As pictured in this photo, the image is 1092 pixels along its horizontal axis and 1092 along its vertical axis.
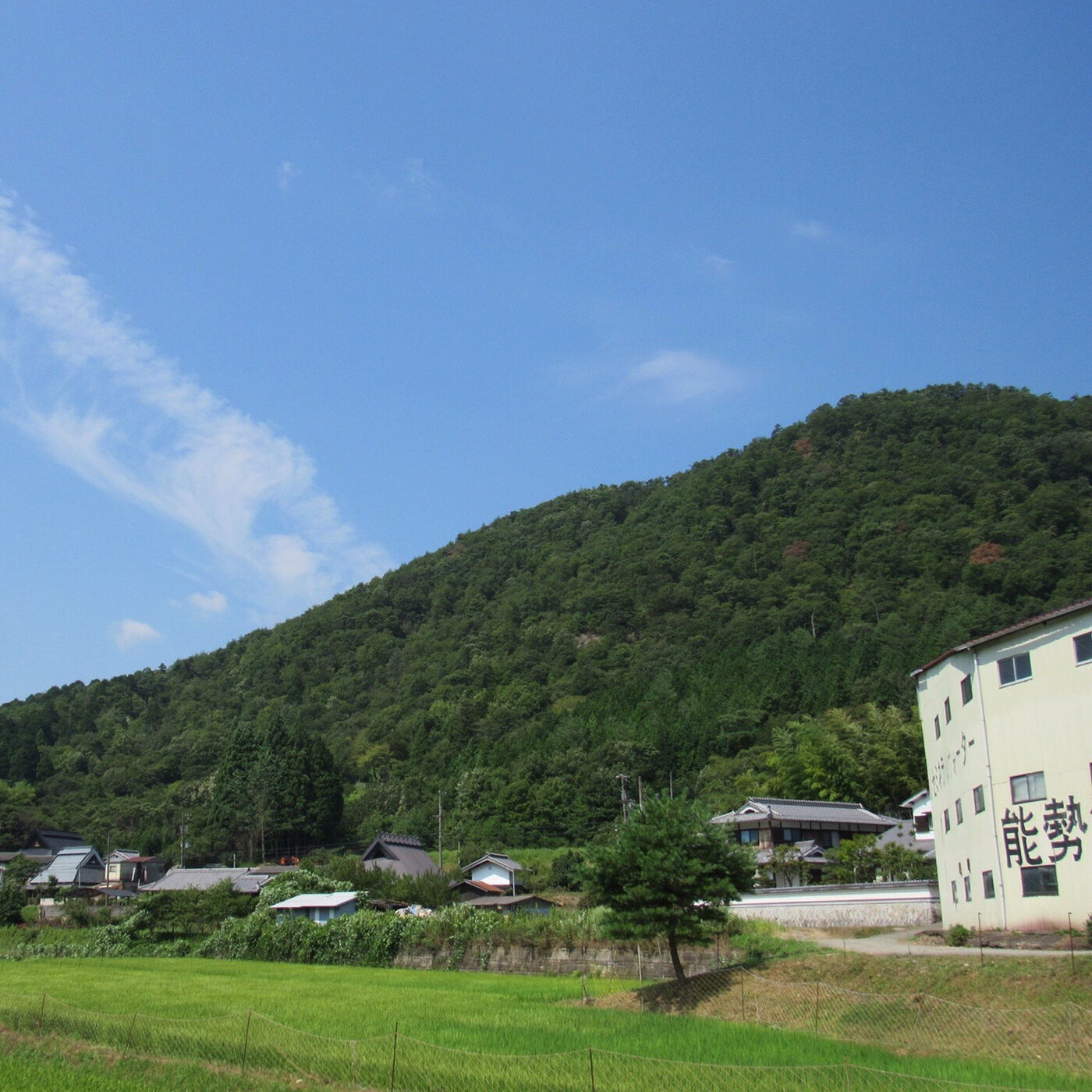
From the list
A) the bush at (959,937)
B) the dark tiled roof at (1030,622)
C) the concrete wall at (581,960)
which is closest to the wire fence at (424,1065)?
the concrete wall at (581,960)

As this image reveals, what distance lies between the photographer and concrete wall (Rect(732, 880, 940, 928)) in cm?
3025

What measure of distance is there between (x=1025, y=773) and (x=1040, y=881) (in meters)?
2.36

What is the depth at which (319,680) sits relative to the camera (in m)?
133

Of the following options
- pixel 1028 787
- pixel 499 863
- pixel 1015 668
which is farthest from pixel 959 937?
pixel 499 863

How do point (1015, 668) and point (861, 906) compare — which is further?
point (861, 906)

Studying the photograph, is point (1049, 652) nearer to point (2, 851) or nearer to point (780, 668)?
point (780, 668)

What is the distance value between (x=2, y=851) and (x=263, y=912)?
5823 centimetres

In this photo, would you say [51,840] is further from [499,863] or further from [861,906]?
[861,906]

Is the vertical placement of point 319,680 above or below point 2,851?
above

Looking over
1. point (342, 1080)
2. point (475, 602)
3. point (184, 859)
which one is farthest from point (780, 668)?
point (342, 1080)

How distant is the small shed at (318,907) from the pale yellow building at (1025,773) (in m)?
26.2

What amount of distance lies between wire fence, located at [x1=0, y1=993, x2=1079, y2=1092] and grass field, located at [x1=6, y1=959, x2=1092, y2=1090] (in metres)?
0.08

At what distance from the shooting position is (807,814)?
50.2m

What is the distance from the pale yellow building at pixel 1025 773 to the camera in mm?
21984
